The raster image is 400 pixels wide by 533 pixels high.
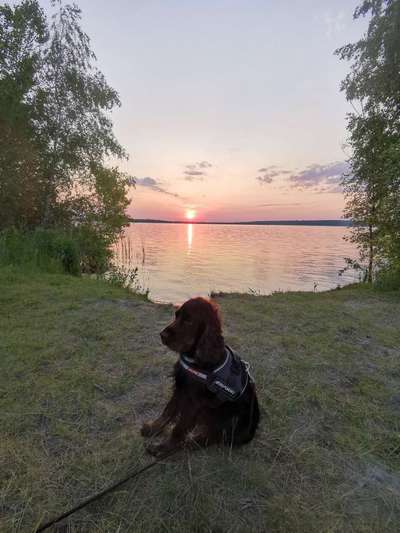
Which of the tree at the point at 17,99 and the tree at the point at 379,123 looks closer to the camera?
the tree at the point at 379,123

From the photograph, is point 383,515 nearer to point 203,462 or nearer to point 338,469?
point 338,469

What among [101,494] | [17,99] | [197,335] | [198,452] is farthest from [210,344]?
[17,99]

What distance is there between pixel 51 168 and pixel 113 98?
4.53 m

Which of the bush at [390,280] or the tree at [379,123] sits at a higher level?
the tree at [379,123]

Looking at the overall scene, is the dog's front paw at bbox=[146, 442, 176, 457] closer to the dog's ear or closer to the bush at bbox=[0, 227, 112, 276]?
the dog's ear

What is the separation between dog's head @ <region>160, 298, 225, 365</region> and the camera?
6.70 feet

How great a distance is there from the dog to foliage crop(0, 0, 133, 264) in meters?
12.3

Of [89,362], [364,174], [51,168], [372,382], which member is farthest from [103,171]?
[372,382]

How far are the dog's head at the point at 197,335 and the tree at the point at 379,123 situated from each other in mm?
7855

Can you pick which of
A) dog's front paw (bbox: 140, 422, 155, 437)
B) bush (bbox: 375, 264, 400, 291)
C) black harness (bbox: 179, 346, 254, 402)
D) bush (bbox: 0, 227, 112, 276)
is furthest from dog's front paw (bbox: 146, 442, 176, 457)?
bush (bbox: 375, 264, 400, 291)

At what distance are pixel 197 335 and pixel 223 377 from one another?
0.33m

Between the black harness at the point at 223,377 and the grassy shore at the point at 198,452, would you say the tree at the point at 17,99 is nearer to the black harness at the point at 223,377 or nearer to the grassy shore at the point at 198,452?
the grassy shore at the point at 198,452

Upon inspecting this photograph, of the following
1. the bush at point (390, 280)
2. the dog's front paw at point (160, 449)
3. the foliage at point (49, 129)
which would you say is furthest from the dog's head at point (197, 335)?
the foliage at point (49, 129)

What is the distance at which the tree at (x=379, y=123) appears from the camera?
876 centimetres
